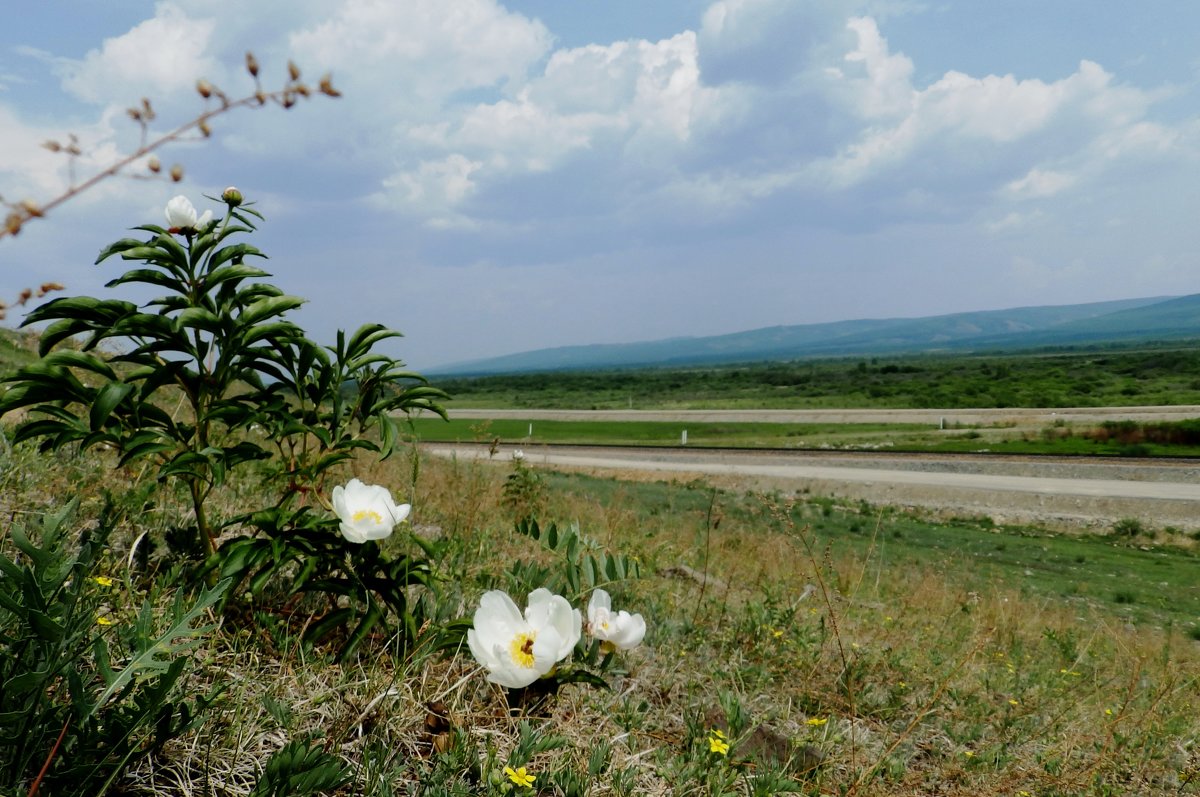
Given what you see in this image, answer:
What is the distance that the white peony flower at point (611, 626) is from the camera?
2365 millimetres

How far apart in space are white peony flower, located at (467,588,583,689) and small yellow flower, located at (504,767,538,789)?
0.72 feet

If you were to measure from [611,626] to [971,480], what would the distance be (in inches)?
923

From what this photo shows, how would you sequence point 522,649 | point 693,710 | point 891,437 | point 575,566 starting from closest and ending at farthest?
point 522,649
point 575,566
point 693,710
point 891,437

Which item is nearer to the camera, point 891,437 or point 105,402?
point 105,402

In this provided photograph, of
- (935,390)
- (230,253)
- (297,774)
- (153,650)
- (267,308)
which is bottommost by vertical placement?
(935,390)

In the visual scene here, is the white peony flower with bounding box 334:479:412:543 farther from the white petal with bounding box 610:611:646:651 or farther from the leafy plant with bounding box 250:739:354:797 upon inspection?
the white petal with bounding box 610:611:646:651

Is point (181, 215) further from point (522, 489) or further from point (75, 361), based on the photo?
point (522, 489)

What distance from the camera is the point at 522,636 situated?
2119mm

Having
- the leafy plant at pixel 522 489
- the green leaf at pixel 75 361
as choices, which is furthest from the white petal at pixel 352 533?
the leafy plant at pixel 522 489

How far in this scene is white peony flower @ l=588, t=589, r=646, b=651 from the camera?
2.37 metres

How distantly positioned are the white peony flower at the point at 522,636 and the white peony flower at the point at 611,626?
0.87 ft

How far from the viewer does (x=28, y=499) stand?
326 centimetres

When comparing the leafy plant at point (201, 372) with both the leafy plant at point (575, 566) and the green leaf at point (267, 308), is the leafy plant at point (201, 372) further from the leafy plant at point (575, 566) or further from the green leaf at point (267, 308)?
the leafy plant at point (575, 566)

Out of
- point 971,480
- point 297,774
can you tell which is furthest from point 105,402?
point 971,480
